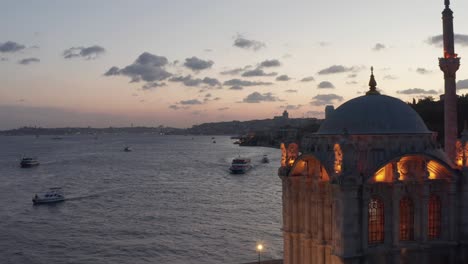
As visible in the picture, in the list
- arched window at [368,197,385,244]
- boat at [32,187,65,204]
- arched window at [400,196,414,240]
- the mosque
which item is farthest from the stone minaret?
boat at [32,187,65,204]

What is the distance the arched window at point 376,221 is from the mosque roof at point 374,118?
3172 millimetres

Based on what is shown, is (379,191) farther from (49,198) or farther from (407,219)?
(49,198)

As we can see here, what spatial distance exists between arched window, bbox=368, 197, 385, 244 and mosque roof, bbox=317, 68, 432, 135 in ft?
10.4

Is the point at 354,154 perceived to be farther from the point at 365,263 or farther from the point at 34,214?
the point at 34,214

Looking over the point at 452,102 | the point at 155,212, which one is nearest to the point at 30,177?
the point at 155,212

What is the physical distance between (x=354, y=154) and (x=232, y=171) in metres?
109

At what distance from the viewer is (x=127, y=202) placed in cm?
8581

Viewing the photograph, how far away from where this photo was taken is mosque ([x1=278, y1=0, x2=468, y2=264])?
20.2m

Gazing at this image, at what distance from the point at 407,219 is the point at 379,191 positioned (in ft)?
6.51

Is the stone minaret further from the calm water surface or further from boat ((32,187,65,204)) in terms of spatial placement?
boat ((32,187,65,204))

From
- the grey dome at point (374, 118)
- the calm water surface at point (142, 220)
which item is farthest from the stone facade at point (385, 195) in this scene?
the calm water surface at point (142, 220)

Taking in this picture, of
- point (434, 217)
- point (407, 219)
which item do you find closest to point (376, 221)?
point (407, 219)

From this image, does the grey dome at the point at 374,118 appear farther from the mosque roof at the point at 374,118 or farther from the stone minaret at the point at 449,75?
the stone minaret at the point at 449,75

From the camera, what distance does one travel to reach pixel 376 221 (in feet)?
68.4
